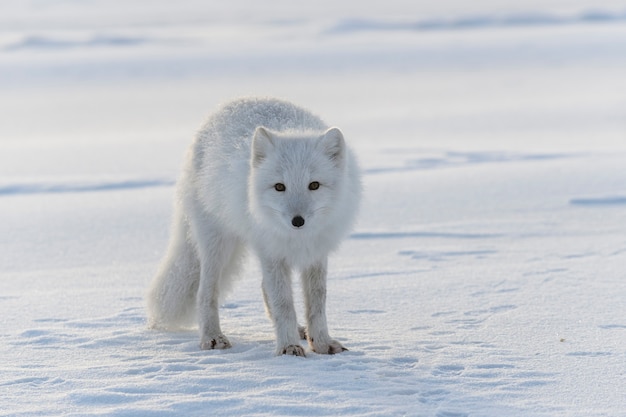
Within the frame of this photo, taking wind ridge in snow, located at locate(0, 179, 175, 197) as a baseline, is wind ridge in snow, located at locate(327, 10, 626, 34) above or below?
above

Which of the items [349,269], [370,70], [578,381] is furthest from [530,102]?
[578,381]

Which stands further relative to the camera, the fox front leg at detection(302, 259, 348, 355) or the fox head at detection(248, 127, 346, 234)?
the fox front leg at detection(302, 259, 348, 355)

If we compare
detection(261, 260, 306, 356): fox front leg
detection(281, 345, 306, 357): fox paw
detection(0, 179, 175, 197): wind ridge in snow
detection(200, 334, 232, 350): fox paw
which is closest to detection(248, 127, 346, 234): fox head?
detection(261, 260, 306, 356): fox front leg

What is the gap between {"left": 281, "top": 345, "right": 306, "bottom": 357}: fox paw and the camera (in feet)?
12.6

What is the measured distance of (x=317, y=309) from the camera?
3963 mm

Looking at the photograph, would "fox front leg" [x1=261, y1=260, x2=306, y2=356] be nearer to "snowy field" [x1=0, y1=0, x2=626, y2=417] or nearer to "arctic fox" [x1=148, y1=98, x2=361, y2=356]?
"arctic fox" [x1=148, y1=98, x2=361, y2=356]

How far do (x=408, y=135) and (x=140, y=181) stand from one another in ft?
10.5

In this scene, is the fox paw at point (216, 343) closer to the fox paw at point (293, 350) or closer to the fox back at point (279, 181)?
the fox paw at point (293, 350)

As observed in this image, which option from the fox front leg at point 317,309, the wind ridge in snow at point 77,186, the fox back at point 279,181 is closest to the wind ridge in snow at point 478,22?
the wind ridge in snow at point 77,186

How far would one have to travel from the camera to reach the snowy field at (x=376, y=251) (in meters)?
3.28

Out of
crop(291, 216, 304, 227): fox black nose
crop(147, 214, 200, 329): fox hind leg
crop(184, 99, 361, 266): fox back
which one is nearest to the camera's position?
crop(291, 216, 304, 227): fox black nose

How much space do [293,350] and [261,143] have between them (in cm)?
84

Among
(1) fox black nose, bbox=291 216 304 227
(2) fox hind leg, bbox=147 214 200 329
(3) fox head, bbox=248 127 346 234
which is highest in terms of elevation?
(3) fox head, bbox=248 127 346 234

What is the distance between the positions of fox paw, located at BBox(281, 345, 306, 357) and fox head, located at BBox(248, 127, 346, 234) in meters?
0.48
